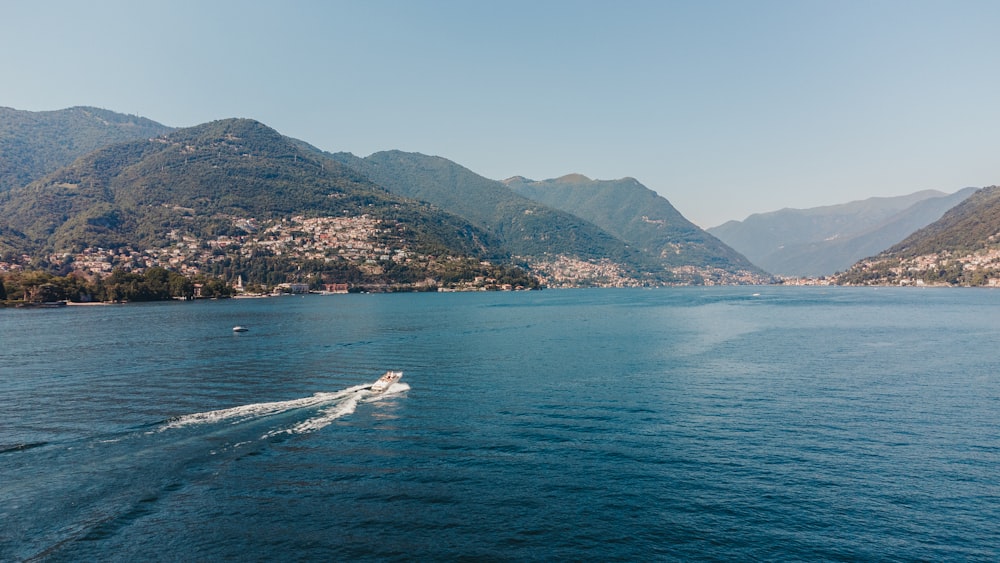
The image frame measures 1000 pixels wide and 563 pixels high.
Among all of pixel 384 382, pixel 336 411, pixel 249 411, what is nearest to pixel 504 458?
pixel 336 411

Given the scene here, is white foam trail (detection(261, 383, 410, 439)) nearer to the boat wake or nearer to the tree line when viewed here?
the boat wake

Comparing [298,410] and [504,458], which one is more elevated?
[298,410]

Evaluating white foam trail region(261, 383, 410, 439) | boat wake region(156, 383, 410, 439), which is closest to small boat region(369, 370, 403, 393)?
white foam trail region(261, 383, 410, 439)

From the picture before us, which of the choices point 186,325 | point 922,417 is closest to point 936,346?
point 922,417

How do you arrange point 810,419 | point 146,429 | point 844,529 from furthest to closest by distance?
point 810,419 < point 146,429 < point 844,529

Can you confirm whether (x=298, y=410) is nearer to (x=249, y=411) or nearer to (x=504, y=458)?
(x=249, y=411)

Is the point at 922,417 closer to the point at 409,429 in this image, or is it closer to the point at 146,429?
the point at 409,429
